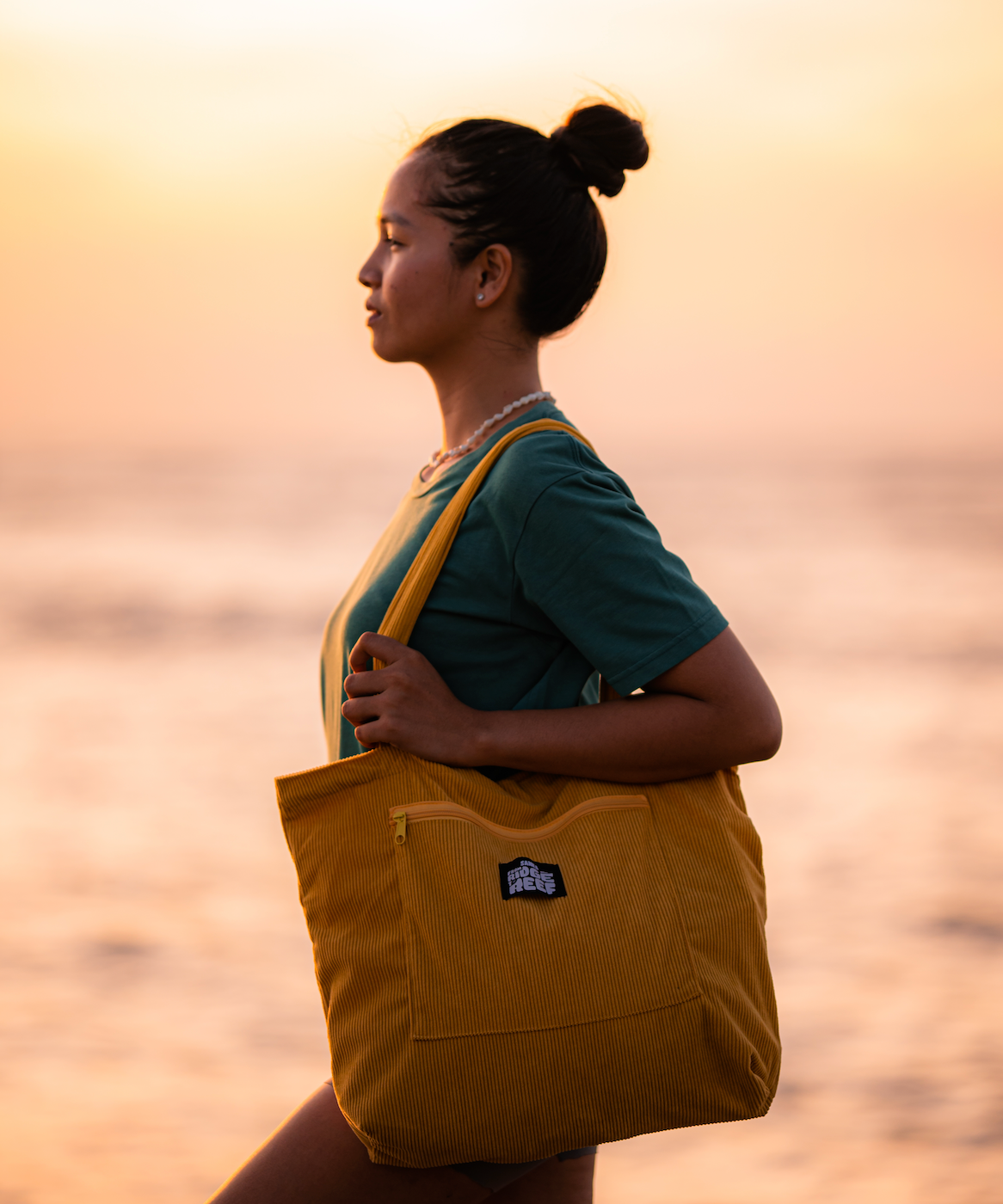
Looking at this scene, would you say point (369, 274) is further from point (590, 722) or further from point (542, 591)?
point (590, 722)

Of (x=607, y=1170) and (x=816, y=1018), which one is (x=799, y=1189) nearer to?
(x=607, y=1170)

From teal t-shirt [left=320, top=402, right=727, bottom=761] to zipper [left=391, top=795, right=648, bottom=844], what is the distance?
110mm

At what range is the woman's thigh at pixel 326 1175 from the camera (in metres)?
1.25

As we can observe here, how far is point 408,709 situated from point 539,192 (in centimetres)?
62

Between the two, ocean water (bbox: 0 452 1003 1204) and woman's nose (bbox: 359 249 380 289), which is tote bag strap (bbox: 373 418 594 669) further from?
ocean water (bbox: 0 452 1003 1204)

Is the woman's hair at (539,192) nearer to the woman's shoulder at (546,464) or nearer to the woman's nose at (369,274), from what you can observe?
the woman's nose at (369,274)

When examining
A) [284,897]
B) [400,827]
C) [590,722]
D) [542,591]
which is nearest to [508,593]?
[542,591]

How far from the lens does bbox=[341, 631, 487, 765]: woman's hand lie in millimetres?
1255

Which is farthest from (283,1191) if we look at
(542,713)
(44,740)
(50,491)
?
(50,491)

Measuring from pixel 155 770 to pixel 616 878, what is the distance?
4.44 meters

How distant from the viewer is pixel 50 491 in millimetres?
16703

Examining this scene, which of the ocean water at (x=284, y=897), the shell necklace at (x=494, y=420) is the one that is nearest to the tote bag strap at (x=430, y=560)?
the shell necklace at (x=494, y=420)

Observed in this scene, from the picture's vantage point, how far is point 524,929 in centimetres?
121

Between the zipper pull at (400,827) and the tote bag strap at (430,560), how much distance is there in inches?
6.4
